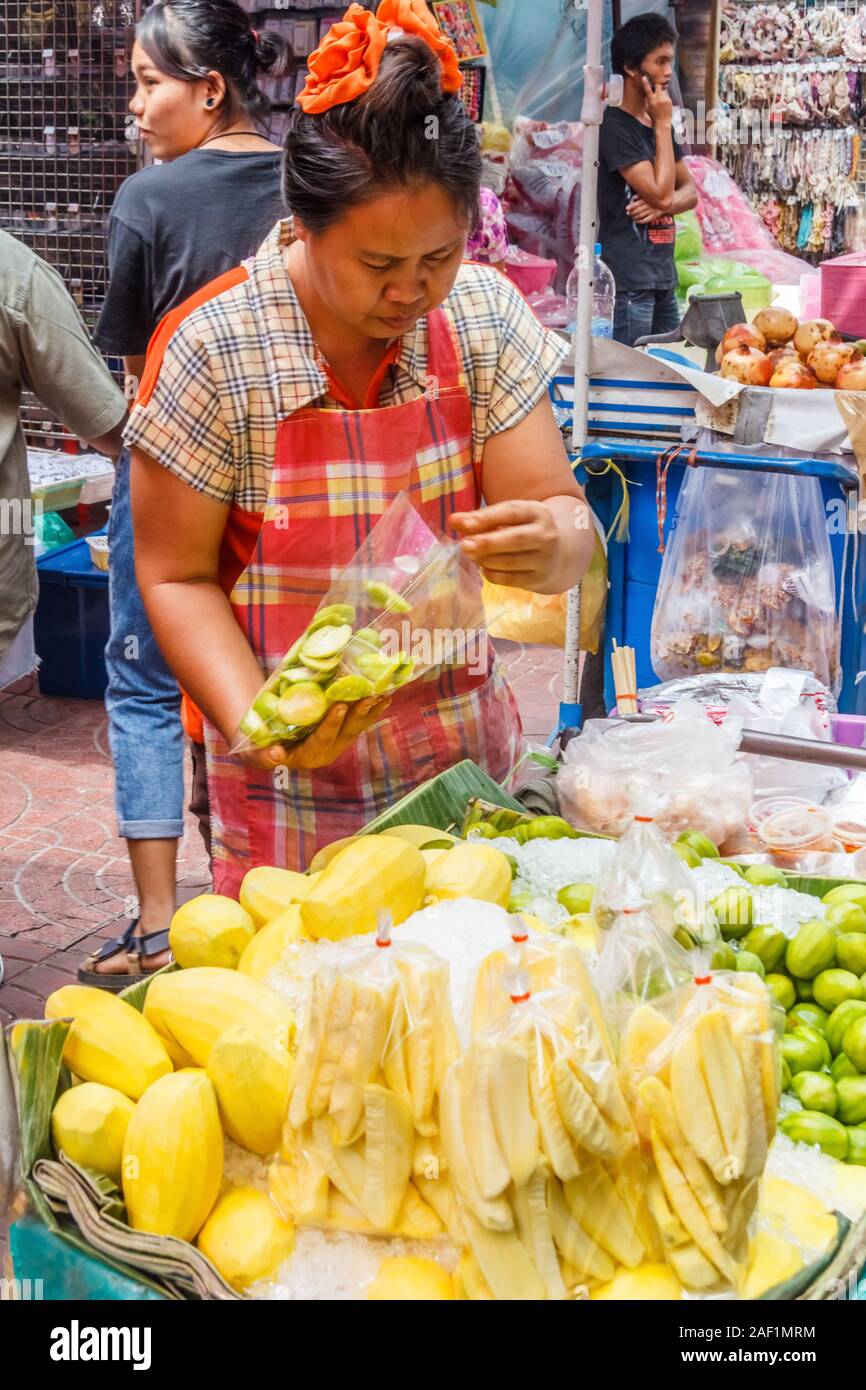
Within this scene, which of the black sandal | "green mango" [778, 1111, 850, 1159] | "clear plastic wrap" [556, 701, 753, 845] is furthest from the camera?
the black sandal

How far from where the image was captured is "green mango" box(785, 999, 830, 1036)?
63.7 inches

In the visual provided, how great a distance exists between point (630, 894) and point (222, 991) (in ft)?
1.49

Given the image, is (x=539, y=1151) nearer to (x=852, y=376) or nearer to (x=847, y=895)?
(x=847, y=895)

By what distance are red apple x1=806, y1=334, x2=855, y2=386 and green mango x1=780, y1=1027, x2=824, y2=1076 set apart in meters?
2.87

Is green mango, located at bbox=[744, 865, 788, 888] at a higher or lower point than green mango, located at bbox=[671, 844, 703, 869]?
lower

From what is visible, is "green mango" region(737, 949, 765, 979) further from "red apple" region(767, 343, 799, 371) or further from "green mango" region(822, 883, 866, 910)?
"red apple" region(767, 343, 799, 371)

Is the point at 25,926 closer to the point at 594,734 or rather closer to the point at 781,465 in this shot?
the point at 594,734

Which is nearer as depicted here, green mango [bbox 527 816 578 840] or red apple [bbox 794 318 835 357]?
green mango [bbox 527 816 578 840]

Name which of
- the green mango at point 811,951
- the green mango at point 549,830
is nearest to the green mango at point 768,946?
the green mango at point 811,951

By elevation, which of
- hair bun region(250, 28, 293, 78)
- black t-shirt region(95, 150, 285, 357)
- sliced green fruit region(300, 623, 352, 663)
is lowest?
sliced green fruit region(300, 623, 352, 663)

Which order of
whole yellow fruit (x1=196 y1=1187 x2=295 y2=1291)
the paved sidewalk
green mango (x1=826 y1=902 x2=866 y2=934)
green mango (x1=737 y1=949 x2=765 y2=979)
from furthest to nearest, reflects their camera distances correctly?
1. the paved sidewalk
2. green mango (x1=826 y1=902 x2=866 y2=934)
3. green mango (x1=737 y1=949 x2=765 y2=979)
4. whole yellow fruit (x1=196 y1=1187 x2=295 y2=1291)

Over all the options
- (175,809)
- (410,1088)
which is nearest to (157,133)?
(175,809)

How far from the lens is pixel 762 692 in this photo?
3242 millimetres

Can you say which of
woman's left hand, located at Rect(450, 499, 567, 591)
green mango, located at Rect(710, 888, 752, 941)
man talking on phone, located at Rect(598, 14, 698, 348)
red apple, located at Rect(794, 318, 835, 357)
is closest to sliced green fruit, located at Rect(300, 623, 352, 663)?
woman's left hand, located at Rect(450, 499, 567, 591)
